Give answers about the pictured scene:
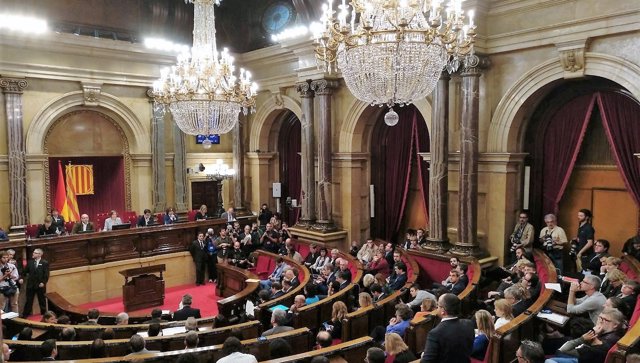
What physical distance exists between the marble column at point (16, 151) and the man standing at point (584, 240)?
11.1 meters

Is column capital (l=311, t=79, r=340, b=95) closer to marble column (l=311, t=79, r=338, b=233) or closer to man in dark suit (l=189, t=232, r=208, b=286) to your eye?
marble column (l=311, t=79, r=338, b=233)

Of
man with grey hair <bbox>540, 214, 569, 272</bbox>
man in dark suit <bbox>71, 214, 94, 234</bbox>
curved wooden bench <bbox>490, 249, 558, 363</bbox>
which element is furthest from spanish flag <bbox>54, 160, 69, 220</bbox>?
curved wooden bench <bbox>490, 249, 558, 363</bbox>

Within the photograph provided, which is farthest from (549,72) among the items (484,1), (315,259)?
(315,259)

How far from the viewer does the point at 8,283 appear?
8180 mm

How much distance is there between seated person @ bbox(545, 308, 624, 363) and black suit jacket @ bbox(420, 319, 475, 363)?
77 centimetres

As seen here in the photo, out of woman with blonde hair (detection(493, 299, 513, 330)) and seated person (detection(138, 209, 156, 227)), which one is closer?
woman with blonde hair (detection(493, 299, 513, 330))

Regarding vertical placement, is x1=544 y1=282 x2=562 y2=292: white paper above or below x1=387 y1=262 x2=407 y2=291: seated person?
above

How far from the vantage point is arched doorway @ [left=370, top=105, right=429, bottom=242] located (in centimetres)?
1045

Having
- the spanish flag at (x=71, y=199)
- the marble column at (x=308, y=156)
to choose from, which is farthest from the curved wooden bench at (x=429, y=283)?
the spanish flag at (x=71, y=199)

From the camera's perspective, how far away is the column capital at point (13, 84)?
34.7 ft

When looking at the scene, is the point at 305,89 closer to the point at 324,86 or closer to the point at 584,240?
the point at 324,86

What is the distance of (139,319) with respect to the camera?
7008mm

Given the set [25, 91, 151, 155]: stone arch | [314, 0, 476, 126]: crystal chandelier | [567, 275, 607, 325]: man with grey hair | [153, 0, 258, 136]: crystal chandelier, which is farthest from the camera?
[25, 91, 151, 155]: stone arch

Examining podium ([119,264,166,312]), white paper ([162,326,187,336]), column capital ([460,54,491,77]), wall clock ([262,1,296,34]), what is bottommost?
podium ([119,264,166,312])
